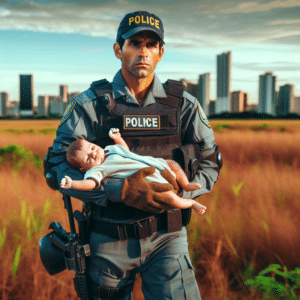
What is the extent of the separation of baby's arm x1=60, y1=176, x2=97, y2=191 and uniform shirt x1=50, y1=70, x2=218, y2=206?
25 cm

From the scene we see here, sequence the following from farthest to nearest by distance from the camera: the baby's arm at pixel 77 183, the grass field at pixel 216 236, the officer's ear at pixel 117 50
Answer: the grass field at pixel 216 236 < the officer's ear at pixel 117 50 < the baby's arm at pixel 77 183

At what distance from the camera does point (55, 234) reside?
2443mm

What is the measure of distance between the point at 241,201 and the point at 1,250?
132 inches

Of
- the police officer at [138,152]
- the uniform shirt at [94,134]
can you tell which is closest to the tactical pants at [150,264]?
the police officer at [138,152]

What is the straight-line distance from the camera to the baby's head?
1855mm

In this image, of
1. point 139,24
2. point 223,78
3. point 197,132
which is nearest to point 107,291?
point 197,132

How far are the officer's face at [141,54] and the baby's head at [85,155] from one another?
622 millimetres

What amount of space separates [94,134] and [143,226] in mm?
721

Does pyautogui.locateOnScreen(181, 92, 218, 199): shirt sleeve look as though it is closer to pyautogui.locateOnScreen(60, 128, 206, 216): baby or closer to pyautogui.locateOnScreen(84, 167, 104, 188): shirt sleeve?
pyautogui.locateOnScreen(60, 128, 206, 216): baby

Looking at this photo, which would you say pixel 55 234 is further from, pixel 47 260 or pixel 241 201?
Result: pixel 241 201

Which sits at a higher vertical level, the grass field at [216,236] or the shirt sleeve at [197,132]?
the shirt sleeve at [197,132]

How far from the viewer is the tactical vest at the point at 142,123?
7.18 feet

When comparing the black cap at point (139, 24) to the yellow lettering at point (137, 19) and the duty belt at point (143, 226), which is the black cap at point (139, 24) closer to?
the yellow lettering at point (137, 19)

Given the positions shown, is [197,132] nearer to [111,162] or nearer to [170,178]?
[170,178]
